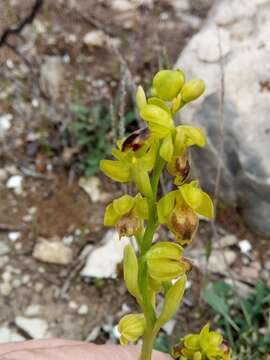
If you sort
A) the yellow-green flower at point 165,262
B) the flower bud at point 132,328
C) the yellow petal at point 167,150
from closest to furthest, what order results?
the yellow petal at point 167,150 → the yellow-green flower at point 165,262 → the flower bud at point 132,328

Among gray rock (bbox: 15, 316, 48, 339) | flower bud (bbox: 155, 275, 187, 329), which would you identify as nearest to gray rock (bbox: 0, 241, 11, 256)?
gray rock (bbox: 15, 316, 48, 339)

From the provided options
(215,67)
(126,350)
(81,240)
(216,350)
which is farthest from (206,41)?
(216,350)

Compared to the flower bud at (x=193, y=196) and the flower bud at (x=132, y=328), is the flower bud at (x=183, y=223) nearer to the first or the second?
the flower bud at (x=193, y=196)

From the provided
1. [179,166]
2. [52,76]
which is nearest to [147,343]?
[179,166]

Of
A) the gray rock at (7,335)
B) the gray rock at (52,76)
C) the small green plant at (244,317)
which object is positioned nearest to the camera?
the small green plant at (244,317)

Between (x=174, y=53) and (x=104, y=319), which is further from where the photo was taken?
(x=174, y=53)

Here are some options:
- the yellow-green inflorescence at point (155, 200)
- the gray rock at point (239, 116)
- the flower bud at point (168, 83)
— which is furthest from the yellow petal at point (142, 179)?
the gray rock at point (239, 116)

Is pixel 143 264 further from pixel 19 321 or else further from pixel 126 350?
pixel 19 321
